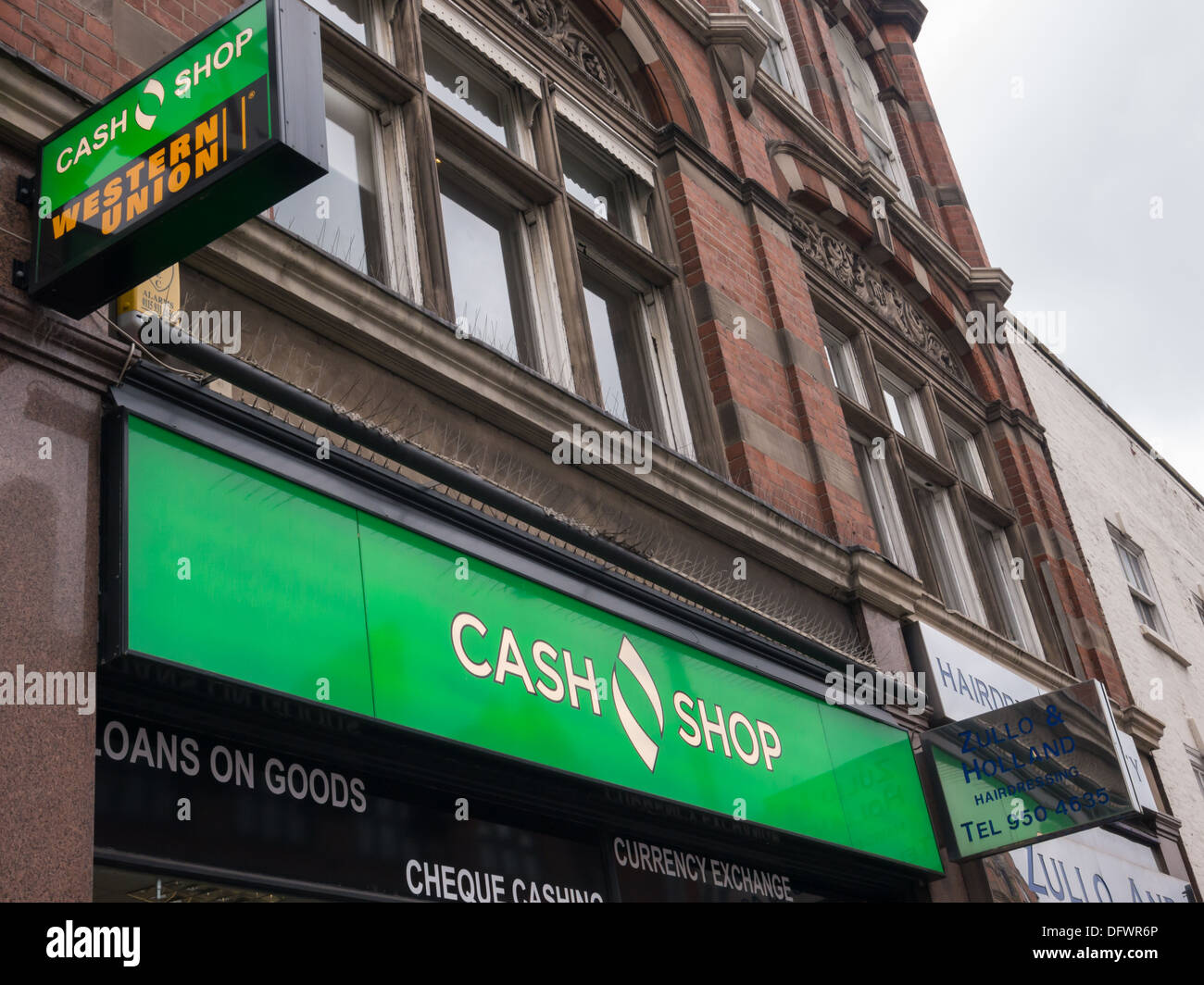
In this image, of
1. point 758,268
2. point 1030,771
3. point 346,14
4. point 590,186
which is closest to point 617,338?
point 590,186

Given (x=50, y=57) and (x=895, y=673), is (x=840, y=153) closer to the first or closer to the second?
(x=895, y=673)

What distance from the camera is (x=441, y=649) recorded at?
5.40m

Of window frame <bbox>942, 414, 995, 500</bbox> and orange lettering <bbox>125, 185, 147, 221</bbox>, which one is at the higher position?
window frame <bbox>942, 414, 995, 500</bbox>

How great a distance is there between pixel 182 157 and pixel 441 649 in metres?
2.15

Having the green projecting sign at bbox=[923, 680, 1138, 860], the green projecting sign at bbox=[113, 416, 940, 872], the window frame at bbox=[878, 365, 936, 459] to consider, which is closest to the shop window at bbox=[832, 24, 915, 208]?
the window frame at bbox=[878, 365, 936, 459]

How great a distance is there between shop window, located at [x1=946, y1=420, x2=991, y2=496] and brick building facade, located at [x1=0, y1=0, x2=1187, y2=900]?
0.15 ft

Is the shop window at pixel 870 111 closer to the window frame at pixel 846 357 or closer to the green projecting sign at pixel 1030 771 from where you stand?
the window frame at pixel 846 357

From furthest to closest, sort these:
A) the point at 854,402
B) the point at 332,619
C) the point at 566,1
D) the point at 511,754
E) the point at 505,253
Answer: the point at 854,402
the point at 566,1
the point at 505,253
the point at 511,754
the point at 332,619

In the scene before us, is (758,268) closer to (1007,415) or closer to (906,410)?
(906,410)

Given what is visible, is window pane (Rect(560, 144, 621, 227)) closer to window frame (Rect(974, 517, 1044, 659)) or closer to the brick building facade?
the brick building facade

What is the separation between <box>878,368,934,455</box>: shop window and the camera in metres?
13.0

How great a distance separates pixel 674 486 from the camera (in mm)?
7938

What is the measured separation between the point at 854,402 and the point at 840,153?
3.51 meters

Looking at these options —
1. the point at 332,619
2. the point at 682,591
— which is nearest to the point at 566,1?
the point at 682,591
